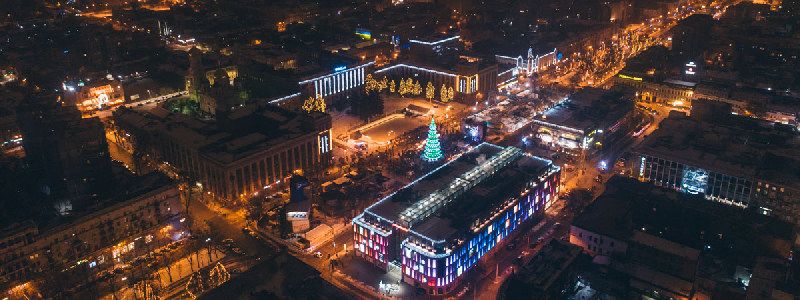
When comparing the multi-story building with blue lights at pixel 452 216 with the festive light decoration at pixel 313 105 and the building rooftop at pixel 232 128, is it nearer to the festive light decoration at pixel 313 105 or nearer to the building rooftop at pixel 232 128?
the building rooftop at pixel 232 128

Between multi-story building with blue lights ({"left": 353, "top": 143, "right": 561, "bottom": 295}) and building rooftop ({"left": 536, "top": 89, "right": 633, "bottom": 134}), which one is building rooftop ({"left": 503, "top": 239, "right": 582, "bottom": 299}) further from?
building rooftop ({"left": 536, "top": 89, "right": 633, "bottom": 134})

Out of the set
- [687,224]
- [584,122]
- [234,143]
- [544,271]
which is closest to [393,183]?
[234,143]

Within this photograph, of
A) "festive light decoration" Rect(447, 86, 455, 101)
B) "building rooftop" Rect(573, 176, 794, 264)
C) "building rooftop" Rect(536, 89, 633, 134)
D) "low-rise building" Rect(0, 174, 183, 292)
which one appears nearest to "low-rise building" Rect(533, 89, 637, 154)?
"building rooftop" Rect(536, 89, 633, 134)

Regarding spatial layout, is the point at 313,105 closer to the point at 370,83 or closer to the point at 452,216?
the point at 370,83

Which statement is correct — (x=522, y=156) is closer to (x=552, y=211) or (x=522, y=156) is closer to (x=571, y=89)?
(x=552, y=211)

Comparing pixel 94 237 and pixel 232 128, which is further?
pixel 232 128

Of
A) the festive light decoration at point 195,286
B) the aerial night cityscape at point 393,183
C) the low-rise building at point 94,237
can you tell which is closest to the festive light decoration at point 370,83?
the aerial night cityscape at point 393,183
